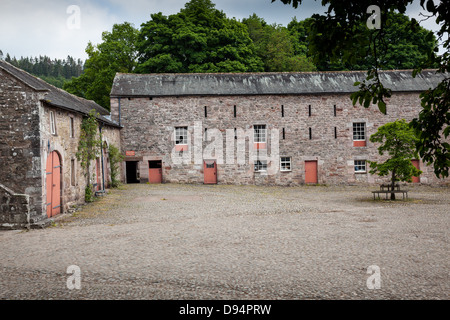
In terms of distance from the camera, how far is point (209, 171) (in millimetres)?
25891

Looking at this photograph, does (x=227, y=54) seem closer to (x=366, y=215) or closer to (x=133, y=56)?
(x=133, y=56)

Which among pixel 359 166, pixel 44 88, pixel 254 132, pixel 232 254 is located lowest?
pixel 232 254

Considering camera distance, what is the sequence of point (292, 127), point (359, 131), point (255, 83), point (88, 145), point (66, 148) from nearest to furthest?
point (66, 148), point (88, 145), point (292, 127), point (359, 131), point (255, 83)

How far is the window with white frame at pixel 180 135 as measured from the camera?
25828 mm

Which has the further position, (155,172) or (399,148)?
(155,172)

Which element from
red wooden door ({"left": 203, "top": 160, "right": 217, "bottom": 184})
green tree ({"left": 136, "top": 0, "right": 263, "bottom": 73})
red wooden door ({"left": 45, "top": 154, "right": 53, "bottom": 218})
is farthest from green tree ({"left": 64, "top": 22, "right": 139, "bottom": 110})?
red wooden door ({"left": 45, "top": 154, "right": 53, "bottom": 218})

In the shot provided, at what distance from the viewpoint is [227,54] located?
33031mm

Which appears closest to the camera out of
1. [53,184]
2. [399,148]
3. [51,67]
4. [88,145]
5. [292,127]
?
[53,184]

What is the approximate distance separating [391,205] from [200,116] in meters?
14.4

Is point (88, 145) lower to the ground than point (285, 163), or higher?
higher

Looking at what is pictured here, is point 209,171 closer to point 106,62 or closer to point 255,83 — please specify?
point 255,83

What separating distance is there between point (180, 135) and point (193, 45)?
10270 mm

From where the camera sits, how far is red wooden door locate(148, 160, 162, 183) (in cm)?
2575

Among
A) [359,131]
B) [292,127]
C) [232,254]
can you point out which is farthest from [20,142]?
[359,131]
